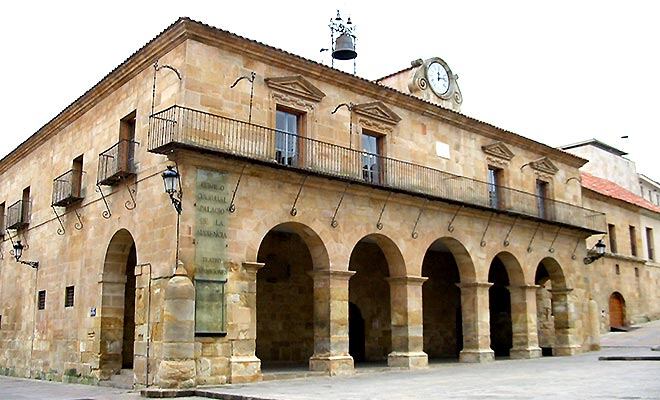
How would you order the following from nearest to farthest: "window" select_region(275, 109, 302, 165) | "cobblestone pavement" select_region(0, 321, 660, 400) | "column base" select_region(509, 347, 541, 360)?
"cobblestone pavement" select_region(0, 321, 660, 400) → "window" select_region(275, 109, 302, 165) → "column base" select_region(509, 347, 541, 360)

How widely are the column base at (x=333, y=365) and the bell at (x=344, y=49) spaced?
987 cm

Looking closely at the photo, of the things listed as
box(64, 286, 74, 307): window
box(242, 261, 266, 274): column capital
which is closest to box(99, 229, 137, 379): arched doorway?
box(64, 286, 74, 307): window

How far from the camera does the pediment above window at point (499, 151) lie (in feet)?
69.2

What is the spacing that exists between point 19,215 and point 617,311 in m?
24.5

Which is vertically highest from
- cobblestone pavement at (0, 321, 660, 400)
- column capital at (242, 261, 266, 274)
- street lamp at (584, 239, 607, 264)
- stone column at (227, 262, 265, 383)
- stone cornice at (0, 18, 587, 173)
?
stone cornice at (0, 18, 587, 173)

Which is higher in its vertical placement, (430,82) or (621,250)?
(430,82)

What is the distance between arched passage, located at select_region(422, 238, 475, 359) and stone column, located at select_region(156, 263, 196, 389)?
447 inches

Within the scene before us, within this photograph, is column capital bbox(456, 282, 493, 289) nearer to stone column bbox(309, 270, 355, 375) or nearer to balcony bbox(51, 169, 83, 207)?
stone column bbox(309, 270, 355, 375)

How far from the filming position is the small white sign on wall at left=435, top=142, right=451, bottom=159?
1945cm

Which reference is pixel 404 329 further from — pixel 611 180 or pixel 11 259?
pixel 611 180

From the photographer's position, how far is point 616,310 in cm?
3045

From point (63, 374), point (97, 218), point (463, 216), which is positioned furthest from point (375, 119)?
point (63, 374)

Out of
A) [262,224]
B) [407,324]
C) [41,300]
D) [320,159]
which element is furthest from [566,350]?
[41,300]

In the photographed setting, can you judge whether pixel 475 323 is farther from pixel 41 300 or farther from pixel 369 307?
pixel 41 300
